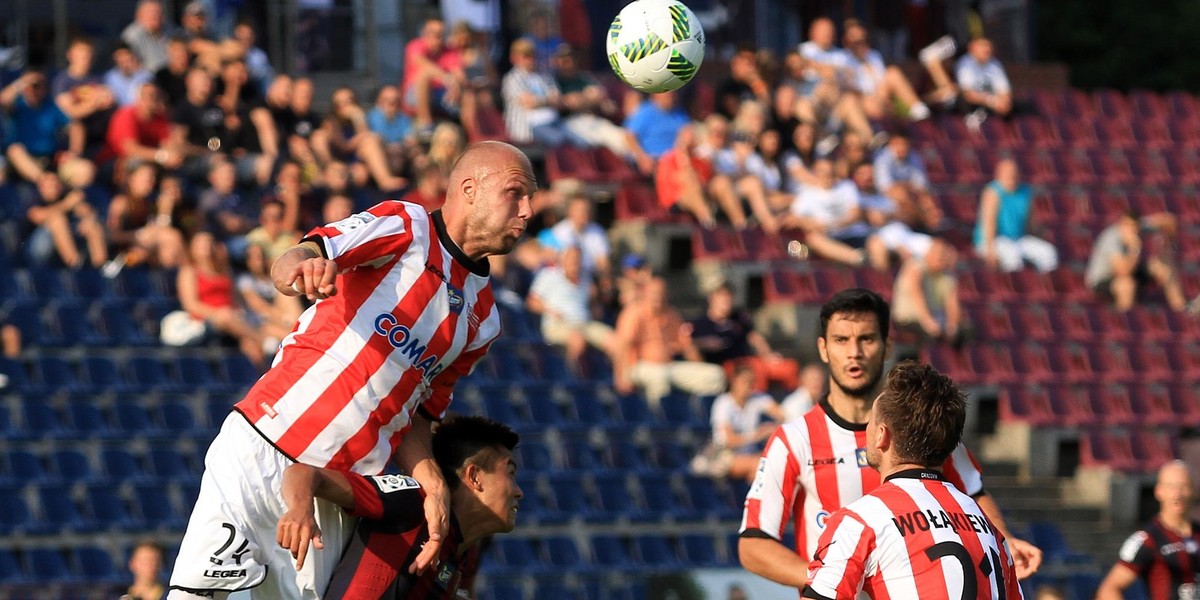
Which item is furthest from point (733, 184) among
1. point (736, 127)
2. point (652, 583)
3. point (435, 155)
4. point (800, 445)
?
point (800, 445)

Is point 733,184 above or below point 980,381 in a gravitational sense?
above

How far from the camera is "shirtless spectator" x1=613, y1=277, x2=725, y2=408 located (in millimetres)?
15344

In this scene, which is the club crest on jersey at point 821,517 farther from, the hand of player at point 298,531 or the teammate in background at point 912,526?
the hand of player at point 298,531

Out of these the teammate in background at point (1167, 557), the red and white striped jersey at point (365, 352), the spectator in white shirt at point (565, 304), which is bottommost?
the teammate in background at point (1167, 557)

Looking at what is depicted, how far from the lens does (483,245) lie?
21.3ft

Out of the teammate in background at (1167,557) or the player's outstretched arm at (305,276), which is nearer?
the player's outstretched arm at (305,276)

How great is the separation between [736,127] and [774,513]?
11464 mm

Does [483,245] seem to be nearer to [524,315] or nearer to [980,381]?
[524,315]

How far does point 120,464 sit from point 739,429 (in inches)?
179

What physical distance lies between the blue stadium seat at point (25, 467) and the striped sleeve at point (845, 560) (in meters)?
8.90

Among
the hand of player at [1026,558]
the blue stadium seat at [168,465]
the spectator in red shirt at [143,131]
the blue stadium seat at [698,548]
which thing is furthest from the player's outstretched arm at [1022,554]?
the spectator in red shirt at [143,131]

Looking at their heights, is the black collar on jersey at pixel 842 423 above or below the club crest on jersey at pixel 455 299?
below

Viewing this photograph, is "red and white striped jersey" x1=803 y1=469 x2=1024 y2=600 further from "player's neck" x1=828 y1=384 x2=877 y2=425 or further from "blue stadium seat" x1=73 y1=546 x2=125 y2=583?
"blue stadium seat" x1=73 y1=546 x2=125 y2=583

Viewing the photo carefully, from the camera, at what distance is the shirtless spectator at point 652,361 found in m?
15.3
